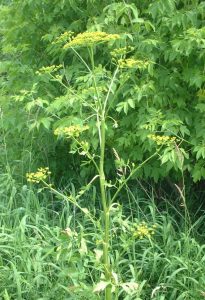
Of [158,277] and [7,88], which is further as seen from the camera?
[7,88]

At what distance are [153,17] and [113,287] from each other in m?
1.95

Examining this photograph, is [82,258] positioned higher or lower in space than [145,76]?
lower

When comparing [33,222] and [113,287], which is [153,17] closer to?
[33,222]

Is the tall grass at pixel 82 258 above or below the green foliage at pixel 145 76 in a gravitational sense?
below

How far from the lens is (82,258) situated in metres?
3.40

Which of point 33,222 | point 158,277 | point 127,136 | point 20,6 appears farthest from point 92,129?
point 20,6

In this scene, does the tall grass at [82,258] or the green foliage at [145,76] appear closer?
the tall grass at [82,258]

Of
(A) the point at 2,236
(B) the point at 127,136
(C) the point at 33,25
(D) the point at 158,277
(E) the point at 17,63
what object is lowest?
(D) the point at 158,277

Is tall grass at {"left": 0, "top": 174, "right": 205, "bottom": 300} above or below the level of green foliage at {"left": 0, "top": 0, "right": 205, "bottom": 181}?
below

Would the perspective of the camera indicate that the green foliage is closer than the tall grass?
No

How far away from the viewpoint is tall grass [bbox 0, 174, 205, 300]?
10.9 ft

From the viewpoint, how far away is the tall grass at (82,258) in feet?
10.9

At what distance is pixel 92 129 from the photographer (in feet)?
12.9

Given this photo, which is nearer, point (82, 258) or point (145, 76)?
point (82, 258)
